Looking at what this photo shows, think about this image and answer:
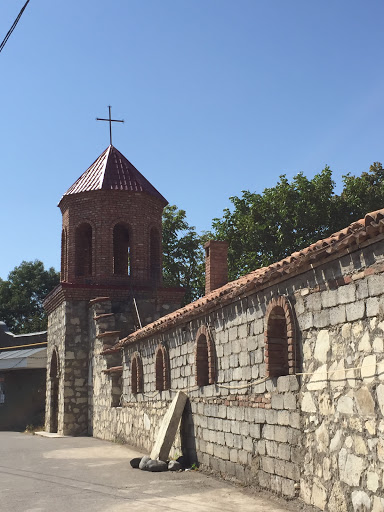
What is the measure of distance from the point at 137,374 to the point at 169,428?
161 inches

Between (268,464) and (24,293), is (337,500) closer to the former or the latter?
(268,464)

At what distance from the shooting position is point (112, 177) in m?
20.7

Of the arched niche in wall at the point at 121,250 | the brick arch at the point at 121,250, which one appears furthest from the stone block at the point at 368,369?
the arched niche in wall at the point at 121,250

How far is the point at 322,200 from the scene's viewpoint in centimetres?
2764

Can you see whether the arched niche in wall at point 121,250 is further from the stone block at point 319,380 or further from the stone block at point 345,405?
the stone block at point 345,405

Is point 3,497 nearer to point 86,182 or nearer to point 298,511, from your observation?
point 298,511

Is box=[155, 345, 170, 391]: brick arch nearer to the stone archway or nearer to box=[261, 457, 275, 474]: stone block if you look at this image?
box=[261, 457, 275, 474]: stone block

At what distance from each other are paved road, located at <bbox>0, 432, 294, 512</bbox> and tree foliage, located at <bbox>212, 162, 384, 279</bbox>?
610 inches

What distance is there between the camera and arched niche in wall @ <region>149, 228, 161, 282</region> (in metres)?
20.8

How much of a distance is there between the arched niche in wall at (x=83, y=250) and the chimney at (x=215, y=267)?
18.6 ft

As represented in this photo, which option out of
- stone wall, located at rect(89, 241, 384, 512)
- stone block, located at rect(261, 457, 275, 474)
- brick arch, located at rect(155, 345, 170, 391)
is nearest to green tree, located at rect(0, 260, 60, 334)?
brick arch, located at rect(155, 345, 170, 391)

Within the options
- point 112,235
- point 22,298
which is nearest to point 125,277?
point 112,235

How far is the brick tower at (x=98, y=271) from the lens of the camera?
63.5 feet

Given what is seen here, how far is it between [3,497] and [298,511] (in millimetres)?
3910
